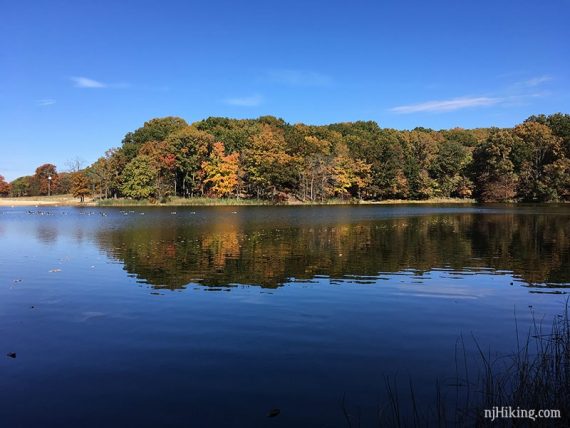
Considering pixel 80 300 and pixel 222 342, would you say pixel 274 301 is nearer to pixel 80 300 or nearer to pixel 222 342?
pixel 222 342

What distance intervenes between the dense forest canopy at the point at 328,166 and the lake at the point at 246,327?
69.8 metres

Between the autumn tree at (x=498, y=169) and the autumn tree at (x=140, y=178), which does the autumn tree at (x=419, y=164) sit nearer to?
the autumn tree at (x=498, y=169)

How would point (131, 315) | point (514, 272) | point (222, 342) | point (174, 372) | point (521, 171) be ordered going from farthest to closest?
point (521, 171)
point (514, 272)
point (131, 315)
point (222, 342)
point (174, 372)

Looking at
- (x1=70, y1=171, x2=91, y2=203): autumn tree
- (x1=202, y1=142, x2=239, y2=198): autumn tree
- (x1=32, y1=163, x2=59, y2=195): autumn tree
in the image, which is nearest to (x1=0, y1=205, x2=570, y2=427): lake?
(x1=202, y1=142, x2=239, y2=198): autumn tree

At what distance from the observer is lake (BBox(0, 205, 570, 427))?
21.6 ft

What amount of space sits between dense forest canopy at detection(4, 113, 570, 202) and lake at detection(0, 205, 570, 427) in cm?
6983

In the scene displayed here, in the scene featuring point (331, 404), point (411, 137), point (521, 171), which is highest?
point (411, 137)

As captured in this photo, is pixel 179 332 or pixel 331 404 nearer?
pixel 331 404

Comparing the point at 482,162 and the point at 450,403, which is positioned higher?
the point at 482,162

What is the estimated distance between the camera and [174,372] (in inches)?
301

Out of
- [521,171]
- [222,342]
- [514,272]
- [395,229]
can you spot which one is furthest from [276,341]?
[521,171]

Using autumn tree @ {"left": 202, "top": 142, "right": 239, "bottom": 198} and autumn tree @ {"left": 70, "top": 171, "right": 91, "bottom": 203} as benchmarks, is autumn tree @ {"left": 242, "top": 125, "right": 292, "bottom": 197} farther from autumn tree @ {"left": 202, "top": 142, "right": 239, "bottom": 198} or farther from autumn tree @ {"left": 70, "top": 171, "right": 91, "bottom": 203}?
autumn tree @ {"left": 70, "top": 171, "right": 91, "bottom": 203}

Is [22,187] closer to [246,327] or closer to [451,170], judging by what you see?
[451,170]

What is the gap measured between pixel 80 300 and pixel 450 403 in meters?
10.5
